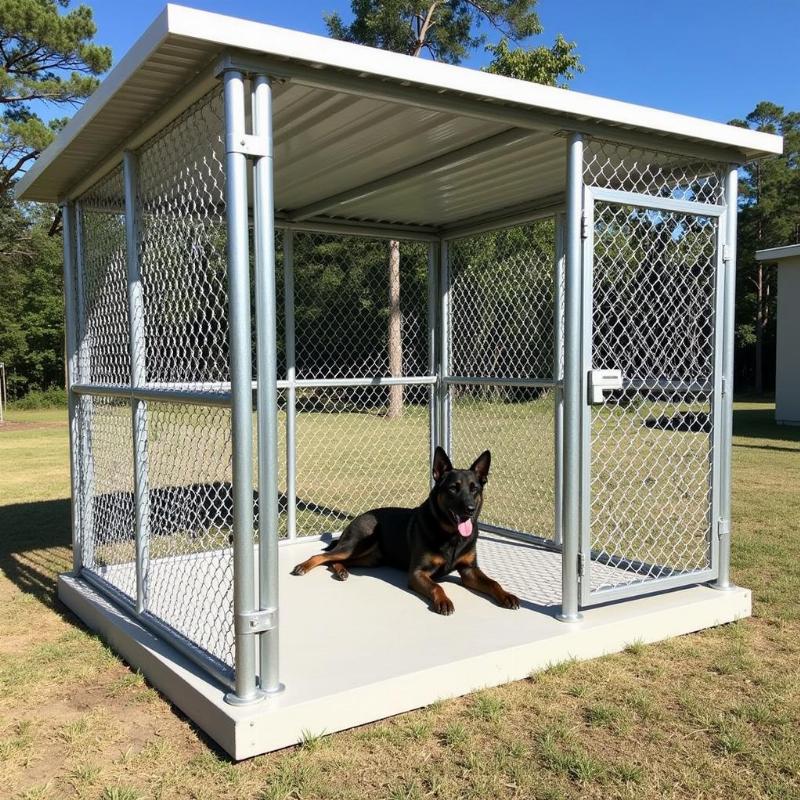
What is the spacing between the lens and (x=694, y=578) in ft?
13.3

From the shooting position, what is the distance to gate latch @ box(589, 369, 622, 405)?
142 inches

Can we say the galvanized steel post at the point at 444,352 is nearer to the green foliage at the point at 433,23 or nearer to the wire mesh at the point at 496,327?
the wire mesh at the point at 496,327

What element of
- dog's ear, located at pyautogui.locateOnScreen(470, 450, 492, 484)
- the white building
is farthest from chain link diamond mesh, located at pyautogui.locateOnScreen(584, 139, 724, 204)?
the white building

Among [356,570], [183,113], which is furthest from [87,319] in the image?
[356,570]

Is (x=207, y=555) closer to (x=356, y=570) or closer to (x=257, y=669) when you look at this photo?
(x=356, y=570)

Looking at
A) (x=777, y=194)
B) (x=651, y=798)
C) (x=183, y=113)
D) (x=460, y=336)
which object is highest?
(x=777, y=194)

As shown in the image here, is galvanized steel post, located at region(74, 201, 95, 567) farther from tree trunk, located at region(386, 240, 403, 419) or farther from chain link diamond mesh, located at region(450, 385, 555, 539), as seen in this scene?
chain link diamond mesh, located at region(450, 385, 555, 539)

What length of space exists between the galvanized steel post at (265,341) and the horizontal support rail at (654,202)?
1.68 m

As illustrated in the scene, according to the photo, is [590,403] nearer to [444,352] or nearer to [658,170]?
[658,170]

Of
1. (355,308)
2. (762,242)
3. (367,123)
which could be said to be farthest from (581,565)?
(762,242)

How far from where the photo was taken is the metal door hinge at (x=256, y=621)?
9.11 feet

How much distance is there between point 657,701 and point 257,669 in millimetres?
1722

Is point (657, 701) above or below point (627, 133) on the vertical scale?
below

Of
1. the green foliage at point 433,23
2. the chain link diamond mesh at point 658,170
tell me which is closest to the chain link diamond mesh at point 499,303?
the chain link diamond mesh at point 658,170
